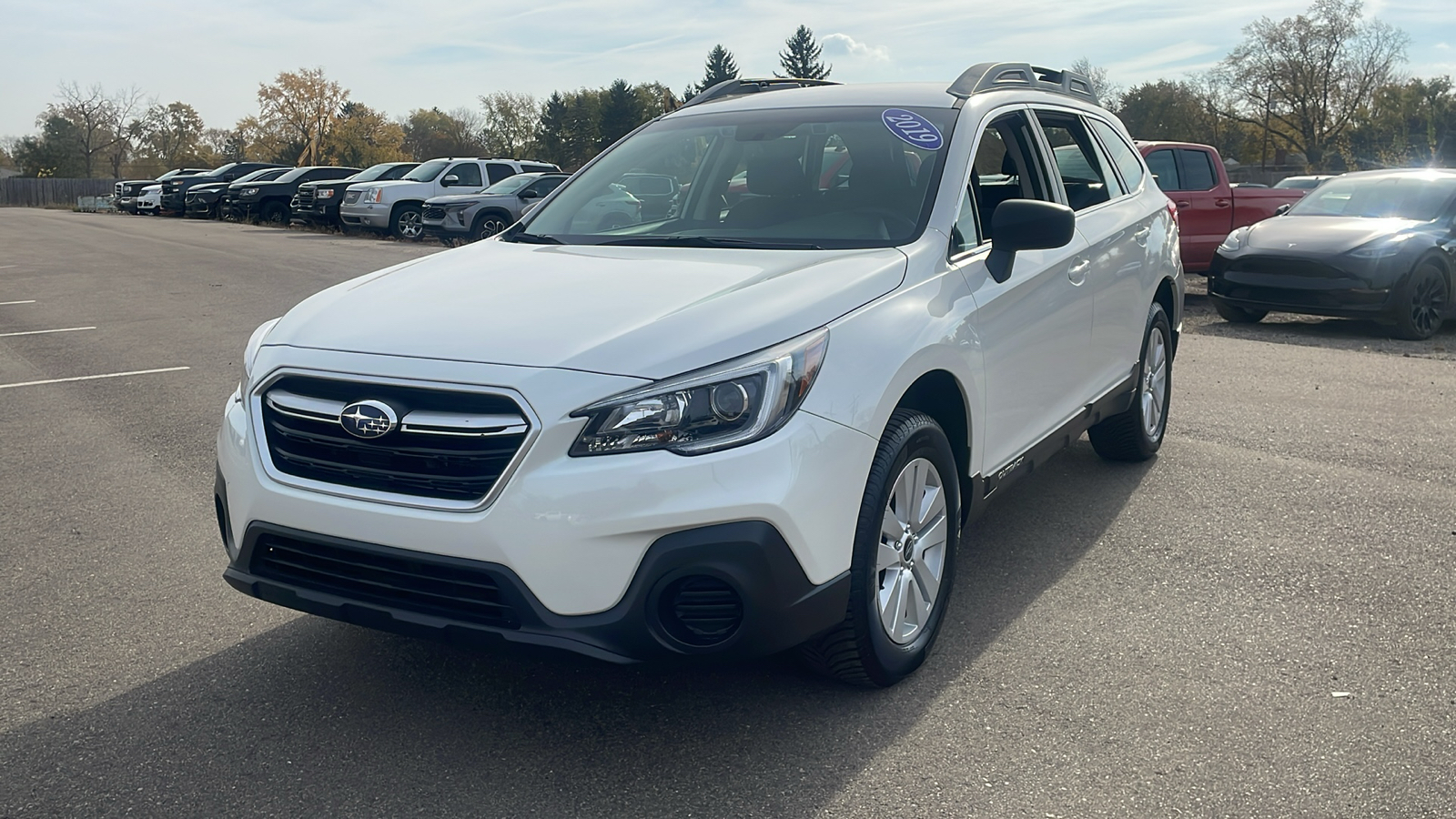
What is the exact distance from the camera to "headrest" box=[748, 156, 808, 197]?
14.3 ft

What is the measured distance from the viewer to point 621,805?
2.93m

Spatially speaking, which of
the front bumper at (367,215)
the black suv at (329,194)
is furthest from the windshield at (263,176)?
the front bumper at (367,215)

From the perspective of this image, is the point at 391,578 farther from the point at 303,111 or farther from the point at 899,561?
the point at 303,111

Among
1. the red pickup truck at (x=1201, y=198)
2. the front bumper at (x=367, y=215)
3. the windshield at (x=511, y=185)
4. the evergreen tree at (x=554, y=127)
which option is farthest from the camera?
the evergreen tree at (x=554, y=127)

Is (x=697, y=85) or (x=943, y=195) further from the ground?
(x=697, y=85)

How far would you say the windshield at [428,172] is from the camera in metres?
26.4

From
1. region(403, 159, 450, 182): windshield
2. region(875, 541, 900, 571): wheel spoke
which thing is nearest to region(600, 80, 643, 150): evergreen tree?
region(403, 159, 450, 182): windshield

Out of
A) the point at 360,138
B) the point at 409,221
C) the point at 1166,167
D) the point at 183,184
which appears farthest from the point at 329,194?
the point at 360,138

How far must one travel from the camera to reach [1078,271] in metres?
4.87

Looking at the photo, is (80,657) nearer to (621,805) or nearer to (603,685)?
(603,685)

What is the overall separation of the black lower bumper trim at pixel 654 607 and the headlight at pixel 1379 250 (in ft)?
32.8

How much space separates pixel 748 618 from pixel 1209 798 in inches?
46.7

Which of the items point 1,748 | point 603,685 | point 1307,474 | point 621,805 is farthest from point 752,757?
point 1307,474

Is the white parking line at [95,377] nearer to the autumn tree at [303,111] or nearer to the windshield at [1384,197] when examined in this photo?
the windshield at [1384,197]
